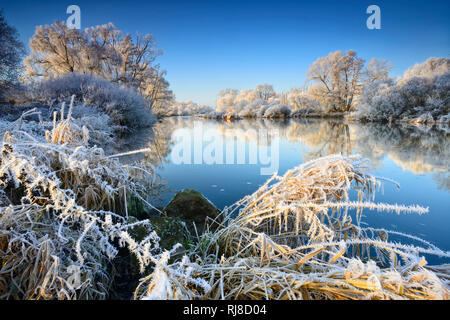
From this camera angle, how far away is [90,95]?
10.4 metres

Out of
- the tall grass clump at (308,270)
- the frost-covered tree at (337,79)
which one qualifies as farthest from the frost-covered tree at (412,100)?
the tall grass clump at (308,270)

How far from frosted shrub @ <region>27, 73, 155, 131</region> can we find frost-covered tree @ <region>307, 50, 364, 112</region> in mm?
25405

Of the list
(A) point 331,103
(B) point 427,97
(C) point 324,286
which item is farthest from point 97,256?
(A) point 331,103

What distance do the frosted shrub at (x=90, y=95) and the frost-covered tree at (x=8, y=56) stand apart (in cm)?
87

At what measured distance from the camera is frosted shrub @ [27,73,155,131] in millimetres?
10148

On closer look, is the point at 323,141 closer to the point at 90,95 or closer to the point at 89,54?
the point at 90,95

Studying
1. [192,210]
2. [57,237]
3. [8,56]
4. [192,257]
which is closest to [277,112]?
[8,56]

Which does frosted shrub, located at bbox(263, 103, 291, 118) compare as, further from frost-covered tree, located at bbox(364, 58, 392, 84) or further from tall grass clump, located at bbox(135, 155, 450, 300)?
tall grass clump, located at bbox(135, 155, 450, 300)

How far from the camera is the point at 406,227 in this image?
7.79 feet

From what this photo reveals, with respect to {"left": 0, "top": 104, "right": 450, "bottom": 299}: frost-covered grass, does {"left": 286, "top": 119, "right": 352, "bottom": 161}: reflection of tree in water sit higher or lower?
higher

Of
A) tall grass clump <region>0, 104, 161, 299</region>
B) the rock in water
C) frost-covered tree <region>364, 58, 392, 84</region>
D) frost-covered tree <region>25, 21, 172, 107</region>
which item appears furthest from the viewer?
frost-covered tree <region>364, 58, 392, 84</region>

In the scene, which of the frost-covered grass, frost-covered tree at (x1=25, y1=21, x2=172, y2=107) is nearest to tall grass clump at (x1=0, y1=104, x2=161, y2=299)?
the frost-covered grass

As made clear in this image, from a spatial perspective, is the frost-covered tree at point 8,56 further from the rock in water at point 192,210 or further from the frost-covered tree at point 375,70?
the frost-covered tree at point 375,70
